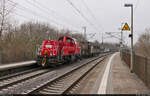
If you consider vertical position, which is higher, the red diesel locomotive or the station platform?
the red diesel locomotive

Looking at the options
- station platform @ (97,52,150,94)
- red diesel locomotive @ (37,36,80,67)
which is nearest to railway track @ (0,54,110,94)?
station platform @ (97,52,150,94)

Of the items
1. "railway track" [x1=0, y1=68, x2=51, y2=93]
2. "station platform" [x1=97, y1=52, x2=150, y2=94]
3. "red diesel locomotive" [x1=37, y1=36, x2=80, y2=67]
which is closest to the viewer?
"station platform" [x1=97, y1=52, x2=150, y2=94]

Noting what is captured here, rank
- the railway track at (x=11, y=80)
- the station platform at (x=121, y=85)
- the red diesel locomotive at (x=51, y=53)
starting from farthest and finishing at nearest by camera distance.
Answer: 1. the red diesel locomotive at (x=51, y=53)
2. the railway track at (x=11, y=80)
3. the station platform at (x=121, y=85)

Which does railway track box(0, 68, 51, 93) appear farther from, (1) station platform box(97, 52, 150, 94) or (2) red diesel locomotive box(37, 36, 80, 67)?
(1) station platform box(97, 52, 150, 94)

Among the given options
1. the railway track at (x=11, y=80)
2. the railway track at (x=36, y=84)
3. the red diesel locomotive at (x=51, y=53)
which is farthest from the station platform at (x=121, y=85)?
the red diesel locomotive at (x=51, y=53)

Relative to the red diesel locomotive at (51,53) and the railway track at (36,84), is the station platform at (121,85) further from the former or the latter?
the red diesel locomotive at (51,53)

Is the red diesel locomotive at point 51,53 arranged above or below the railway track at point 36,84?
above

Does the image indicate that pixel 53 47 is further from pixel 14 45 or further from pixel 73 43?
pixel 14 45

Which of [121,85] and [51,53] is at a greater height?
[51,53]

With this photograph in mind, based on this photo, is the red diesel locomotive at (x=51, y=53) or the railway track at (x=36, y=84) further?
the red diesel locomotive at (x=51, y=53)

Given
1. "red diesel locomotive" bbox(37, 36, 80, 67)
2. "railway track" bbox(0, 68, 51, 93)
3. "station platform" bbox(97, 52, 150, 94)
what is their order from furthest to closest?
"red diesel locomotive" bbox(37, 36, 80, 67), "railway track" bbox(0, 68, 51, 93), "station platform" bbox(97, 52, 150, 94)

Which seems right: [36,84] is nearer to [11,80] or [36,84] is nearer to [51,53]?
[11,80]

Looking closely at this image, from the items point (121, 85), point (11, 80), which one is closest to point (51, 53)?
point (11, 80)

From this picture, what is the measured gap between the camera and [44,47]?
14.8 meters
